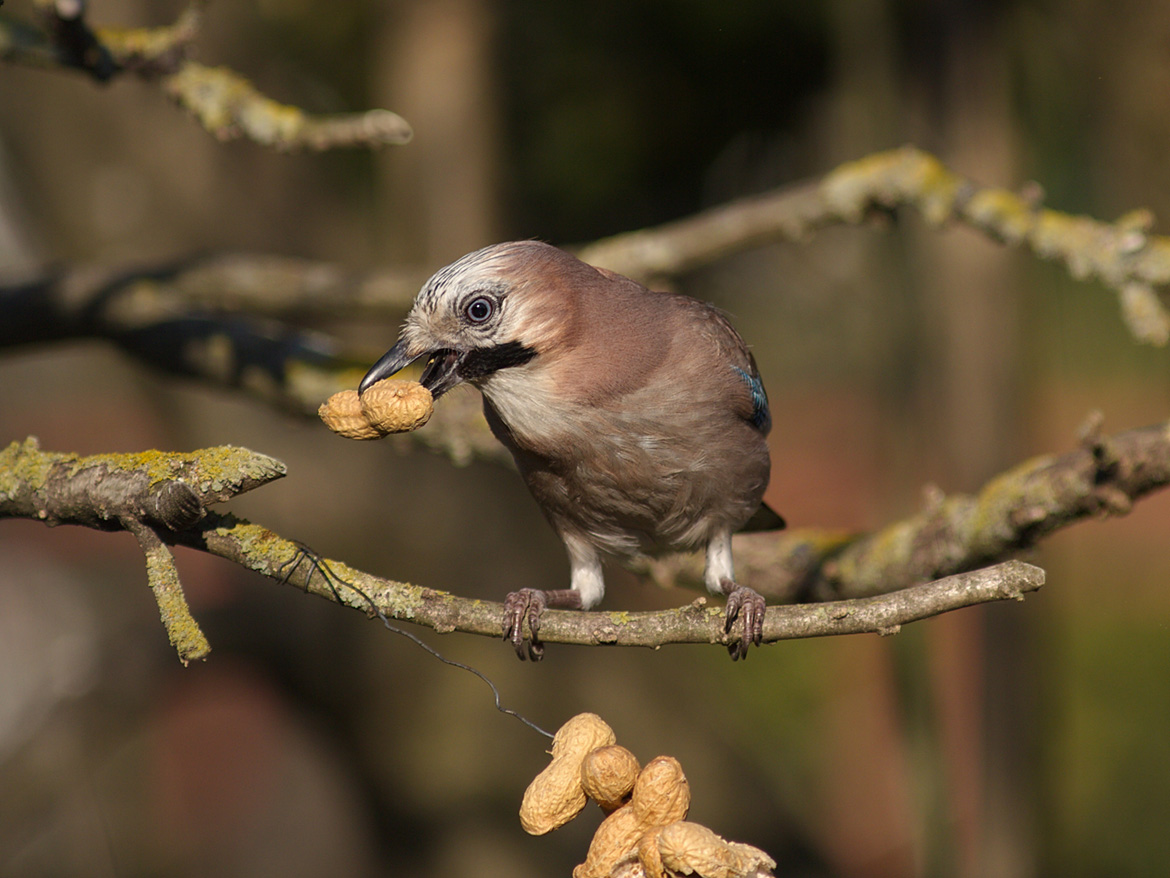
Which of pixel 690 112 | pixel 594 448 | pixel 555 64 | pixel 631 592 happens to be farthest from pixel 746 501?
pixel 631 592

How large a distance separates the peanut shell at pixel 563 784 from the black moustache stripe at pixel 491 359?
1098mm

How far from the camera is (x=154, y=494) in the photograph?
182 centimetres

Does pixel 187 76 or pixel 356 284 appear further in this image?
pixel 356 284

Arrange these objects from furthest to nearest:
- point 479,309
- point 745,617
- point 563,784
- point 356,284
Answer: point 356,284, point 479,309, point 745,617, point 563,784

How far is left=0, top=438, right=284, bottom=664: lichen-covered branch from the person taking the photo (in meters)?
1.78

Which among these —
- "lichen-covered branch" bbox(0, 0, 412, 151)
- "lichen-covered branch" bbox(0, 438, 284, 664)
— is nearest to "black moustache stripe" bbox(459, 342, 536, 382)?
"lichen-covered branch" bbox(0, 0, 412, 151)

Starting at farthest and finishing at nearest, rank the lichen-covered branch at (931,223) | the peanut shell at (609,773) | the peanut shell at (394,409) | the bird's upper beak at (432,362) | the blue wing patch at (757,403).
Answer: the blue wing patch at (757,403) → the lichen-covered branch at (931,223) → the bird's upper beak at (432,362) → the peanut shell at (394,409) → the peanut shell at (609,773)

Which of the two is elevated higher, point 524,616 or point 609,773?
point 524,616

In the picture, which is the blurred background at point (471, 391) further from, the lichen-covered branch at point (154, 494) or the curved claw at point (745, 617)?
the lichen-covered branch at point (154, 494)

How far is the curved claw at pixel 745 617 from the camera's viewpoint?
2336 millimetres

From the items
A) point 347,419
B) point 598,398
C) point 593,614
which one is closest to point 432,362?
point 598,398

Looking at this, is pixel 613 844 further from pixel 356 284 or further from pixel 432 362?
pixel 356 284

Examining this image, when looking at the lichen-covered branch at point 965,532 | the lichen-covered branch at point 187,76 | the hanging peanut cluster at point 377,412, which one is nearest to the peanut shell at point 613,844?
the hanging peanut cluster at point 377,412

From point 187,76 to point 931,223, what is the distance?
7.99 ft
